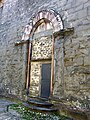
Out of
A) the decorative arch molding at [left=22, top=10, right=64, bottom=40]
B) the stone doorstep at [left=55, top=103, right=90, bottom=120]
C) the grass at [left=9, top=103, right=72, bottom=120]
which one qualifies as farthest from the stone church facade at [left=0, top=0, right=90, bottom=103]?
the grass at [left=9, top=103, right=72, bottom=120]

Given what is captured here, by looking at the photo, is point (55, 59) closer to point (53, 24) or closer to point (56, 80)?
point (56, 80)

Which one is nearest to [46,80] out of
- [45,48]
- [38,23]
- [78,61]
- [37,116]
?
[45,48]

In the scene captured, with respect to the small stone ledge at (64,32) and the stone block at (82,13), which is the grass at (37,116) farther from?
the stone block at (82,13)

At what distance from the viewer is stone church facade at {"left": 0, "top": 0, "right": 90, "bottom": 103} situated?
130 inches

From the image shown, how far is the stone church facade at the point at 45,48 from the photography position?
130 inches

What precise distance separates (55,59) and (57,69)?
0.27m

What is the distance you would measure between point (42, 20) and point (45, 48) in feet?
2.95

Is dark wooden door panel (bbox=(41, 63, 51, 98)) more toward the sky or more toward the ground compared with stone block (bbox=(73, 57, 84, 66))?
more toward the ground

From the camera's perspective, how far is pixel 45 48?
4.26 m

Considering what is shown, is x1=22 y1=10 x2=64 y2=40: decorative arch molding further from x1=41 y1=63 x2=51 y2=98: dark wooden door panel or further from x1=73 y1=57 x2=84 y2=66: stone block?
x1=41 y1=63 x2=51 y2=98: dark wooden door panel

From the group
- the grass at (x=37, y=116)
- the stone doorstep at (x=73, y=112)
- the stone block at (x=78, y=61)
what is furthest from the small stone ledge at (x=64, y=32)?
the grass at (x=37, y=116)

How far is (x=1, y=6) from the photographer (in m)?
6.47

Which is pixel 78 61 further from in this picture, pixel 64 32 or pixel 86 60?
pixel 64 32

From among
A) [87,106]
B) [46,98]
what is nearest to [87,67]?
[87,106]
